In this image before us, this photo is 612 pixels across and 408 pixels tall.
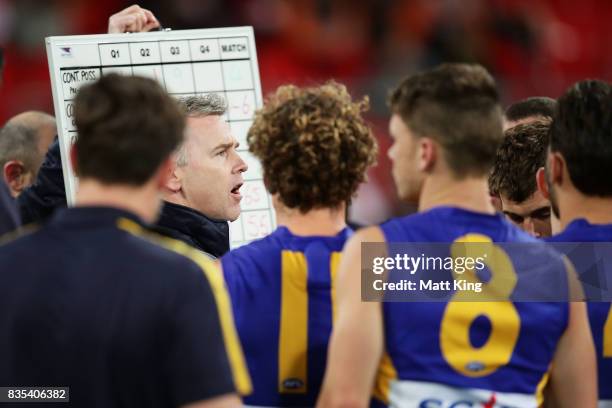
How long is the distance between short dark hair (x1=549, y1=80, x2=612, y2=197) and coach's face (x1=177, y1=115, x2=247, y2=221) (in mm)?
1373

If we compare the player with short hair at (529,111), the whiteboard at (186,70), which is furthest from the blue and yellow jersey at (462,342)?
the player with short hair at (529,111)

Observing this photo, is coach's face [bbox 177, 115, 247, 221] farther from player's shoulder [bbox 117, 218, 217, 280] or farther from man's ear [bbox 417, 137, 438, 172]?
player's shoulder [bbox 117, 218, 217, 280]

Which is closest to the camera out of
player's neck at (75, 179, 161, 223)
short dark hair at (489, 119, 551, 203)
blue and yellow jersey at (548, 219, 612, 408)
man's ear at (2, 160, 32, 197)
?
A: player's neck at (75, 179, 161, 223)

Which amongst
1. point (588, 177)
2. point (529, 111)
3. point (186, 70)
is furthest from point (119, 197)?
point (529, 111)

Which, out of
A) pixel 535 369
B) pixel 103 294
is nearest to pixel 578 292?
pixel 535 369

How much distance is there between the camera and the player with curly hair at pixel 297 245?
7.79 ft

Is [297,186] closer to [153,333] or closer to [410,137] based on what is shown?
[410,137]

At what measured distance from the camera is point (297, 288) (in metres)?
2.39

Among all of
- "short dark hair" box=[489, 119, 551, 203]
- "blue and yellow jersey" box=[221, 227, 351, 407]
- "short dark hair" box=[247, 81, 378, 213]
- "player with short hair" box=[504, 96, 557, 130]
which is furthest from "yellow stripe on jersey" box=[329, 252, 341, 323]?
"player with short hair" box=[504, 96, 557, 130]

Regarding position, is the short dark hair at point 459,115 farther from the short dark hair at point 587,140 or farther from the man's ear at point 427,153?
the short dark hair at point 587,140

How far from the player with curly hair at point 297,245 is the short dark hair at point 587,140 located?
0.47m

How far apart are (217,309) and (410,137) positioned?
661mm

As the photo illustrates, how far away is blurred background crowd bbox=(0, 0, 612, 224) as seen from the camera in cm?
754

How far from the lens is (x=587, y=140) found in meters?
2.54
